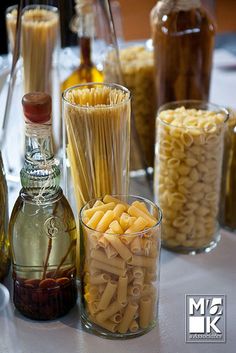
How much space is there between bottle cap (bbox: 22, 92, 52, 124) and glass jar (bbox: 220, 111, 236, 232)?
28 cm

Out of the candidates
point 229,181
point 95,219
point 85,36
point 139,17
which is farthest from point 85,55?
point 139,17

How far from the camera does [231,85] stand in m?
1.22

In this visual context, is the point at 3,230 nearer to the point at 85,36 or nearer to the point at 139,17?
the point at 85,36

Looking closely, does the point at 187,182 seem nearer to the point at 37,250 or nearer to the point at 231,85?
the point at 37,250

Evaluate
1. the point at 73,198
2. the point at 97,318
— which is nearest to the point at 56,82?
the point at 73,198

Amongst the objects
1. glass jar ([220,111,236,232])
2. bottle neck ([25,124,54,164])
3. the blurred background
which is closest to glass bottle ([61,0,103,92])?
glass jar ([220,111,236,232])

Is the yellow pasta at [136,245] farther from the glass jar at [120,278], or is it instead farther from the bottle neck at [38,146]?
the bottle neck at [38,146]

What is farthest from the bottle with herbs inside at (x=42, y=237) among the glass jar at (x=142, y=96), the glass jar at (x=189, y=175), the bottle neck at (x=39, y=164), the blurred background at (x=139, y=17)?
the blurred background at (x=139, y=17)

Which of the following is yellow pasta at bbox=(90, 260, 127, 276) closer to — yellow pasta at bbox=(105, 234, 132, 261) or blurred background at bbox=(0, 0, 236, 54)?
yellow pasta at bbox=(105, 234, 132, 261)

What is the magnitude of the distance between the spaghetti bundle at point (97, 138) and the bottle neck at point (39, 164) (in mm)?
48

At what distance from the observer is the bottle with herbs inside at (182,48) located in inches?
35.2

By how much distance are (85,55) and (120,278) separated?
0.44m

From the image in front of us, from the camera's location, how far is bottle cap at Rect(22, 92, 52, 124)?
630mm

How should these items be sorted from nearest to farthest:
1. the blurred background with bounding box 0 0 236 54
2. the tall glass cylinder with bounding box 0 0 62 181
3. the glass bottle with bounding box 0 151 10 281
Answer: the glass bottle with bounding box 0 151 10 281
the tall glass cylinder with bounding box 0 0 62 181
the blurred background with bounding box 0 0 236 54
